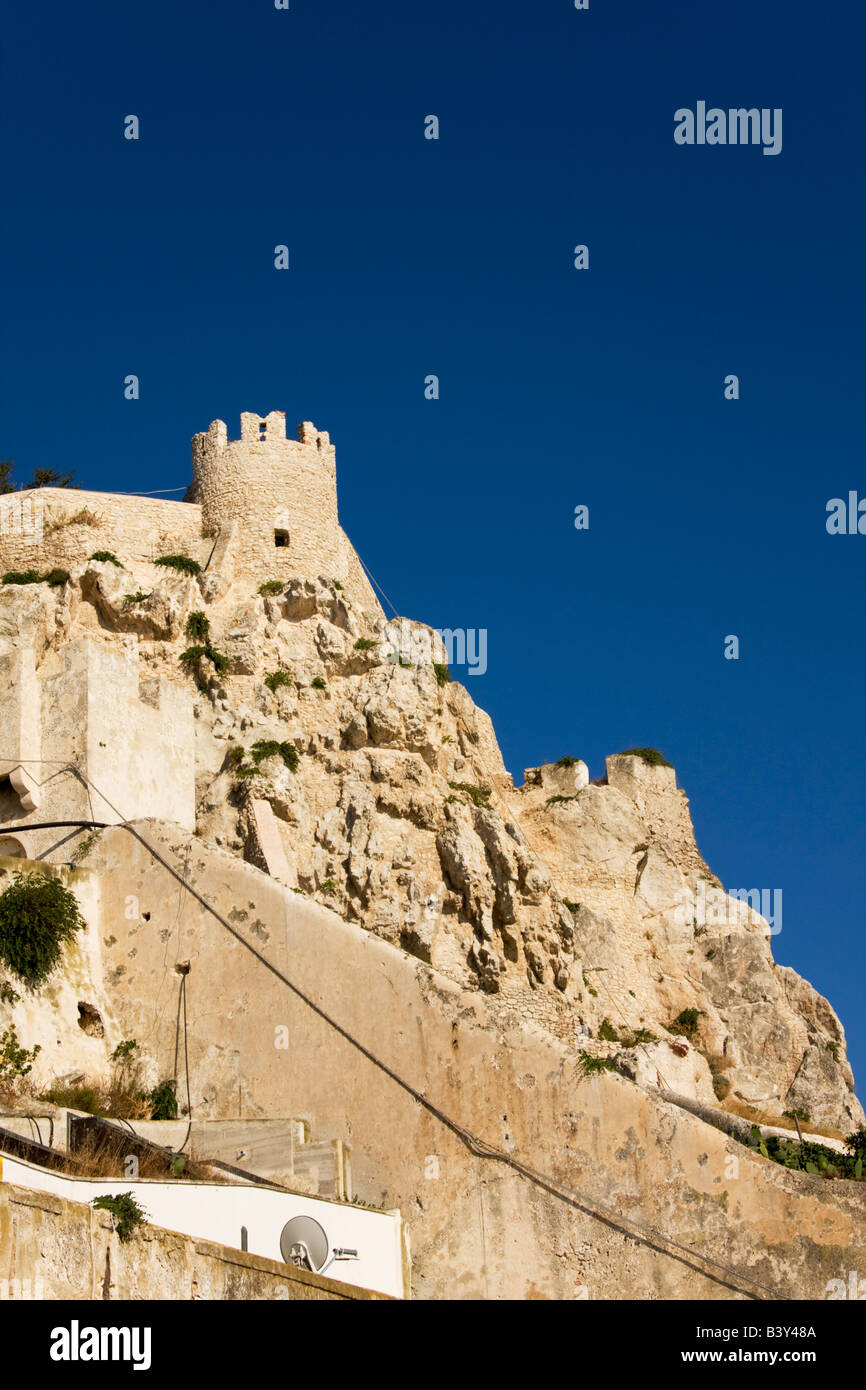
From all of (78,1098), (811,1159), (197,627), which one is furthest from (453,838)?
(78,1098)

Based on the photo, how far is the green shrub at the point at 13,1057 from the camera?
60.3ft

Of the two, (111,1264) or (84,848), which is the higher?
(84,848)

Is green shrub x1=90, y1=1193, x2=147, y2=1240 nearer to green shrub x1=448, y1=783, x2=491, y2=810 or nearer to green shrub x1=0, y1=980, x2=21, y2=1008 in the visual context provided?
green shrub x1=0, y1=980, x2=21, y2=1008

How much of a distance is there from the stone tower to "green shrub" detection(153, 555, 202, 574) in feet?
3.18

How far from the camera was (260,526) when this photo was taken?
35.0 meters

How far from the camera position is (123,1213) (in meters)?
13.3

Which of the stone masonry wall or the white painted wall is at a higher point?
the white painted wall

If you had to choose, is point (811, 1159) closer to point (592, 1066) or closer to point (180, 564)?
point (592, 1066)

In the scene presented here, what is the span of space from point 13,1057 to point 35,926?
173cm

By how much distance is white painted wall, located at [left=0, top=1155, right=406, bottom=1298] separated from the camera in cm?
1555

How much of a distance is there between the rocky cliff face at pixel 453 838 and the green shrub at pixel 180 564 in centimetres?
19

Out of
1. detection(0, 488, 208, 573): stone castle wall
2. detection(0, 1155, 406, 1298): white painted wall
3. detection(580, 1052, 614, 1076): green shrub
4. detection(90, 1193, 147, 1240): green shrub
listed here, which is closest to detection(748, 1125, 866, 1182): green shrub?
detection(580, 1052, 614, 1076): green shrub
